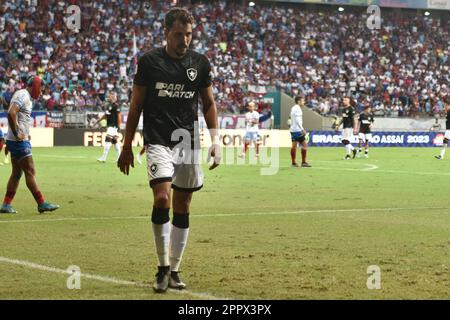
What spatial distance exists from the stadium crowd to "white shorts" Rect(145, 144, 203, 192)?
121 feet

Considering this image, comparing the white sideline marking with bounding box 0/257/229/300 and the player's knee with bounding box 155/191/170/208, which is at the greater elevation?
the player's knee with bounding box 155/191/170/208

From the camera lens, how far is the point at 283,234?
12281 millimetres

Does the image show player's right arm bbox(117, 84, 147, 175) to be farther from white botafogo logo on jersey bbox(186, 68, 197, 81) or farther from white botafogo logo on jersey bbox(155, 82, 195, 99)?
white botafogo logo on jersey bbox(186, 68, 197, 81)

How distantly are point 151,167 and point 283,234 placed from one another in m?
4.29

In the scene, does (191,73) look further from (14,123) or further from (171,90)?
(14,123)

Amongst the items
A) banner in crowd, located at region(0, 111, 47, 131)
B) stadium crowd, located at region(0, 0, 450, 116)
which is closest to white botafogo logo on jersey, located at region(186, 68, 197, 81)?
stadium crowd, located at region(0, 0, 450, 116)

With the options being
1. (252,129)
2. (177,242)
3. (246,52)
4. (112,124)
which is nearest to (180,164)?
(177,242)

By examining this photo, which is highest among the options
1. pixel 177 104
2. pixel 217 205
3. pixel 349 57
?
pixel 349 57

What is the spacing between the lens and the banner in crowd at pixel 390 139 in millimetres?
50750

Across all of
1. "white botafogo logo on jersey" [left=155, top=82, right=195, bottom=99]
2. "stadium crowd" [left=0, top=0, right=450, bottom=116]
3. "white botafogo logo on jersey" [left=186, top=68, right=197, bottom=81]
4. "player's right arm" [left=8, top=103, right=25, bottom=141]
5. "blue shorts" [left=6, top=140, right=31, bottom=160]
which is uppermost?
"stadium crowd" [left=0, top=0, right=450, bottom=116]

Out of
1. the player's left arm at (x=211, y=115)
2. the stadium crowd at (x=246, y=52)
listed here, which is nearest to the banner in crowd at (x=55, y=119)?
the stadium crowd at (x=246, y=52)

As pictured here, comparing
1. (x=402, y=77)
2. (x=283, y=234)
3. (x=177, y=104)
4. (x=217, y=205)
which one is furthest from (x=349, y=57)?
(x=177, y=104)

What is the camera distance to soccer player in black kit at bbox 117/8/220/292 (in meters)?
8.32
